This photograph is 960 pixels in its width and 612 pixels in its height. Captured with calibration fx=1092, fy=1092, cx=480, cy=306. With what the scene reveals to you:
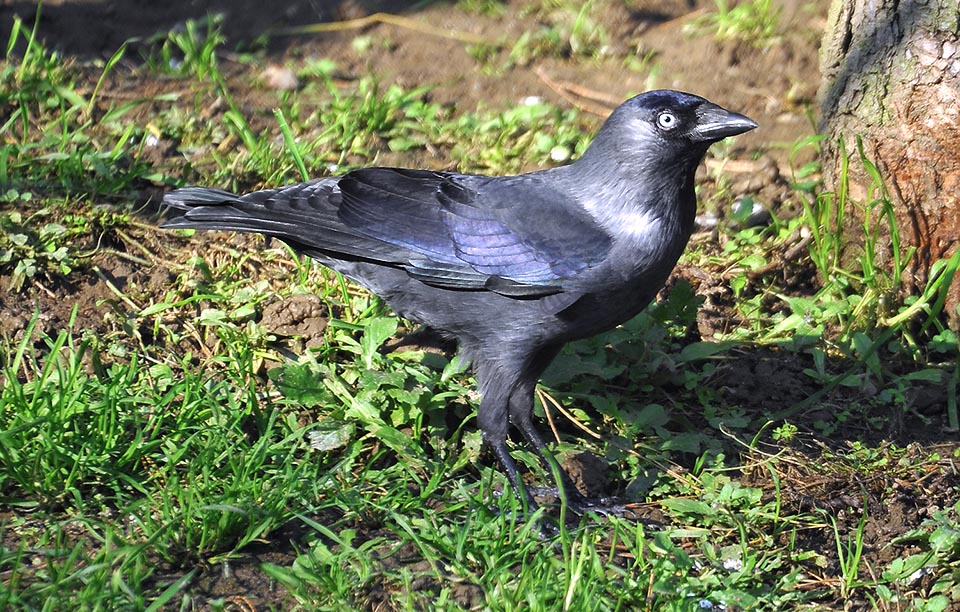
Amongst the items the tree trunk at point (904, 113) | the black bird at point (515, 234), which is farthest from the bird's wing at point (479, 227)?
the tree trunk at point (904, 113)

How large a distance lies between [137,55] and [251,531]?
164 inches

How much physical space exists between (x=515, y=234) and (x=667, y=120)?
676 mm

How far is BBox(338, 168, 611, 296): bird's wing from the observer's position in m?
3.86

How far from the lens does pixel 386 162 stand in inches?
227

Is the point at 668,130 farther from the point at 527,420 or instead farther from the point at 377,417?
the point at 377,417

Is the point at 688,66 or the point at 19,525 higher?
the point at 688,66

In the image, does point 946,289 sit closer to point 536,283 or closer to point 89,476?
point 536,283

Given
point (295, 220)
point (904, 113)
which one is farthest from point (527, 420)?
point (904, 113)

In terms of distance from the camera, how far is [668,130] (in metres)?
3.86

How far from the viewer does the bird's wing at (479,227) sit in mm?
3863

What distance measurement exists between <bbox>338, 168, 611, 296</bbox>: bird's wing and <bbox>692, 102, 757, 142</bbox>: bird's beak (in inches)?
19.6

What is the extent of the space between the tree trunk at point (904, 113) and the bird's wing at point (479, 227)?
1.64 meters

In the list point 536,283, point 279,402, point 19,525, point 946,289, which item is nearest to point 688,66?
point 946,289

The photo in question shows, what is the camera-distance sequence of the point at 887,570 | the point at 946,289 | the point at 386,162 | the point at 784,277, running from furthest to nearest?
1. the point at 386,162
2. the point at 784,277
3. the point at 946,289
4. the point at 887,570
